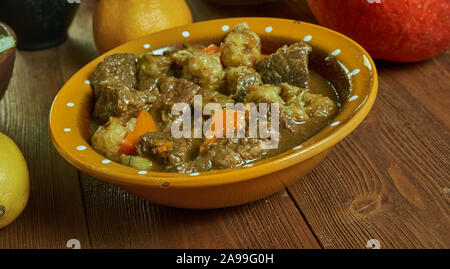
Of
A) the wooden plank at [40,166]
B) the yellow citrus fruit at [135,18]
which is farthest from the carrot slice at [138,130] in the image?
the yellow citrus fruit at [135,18]

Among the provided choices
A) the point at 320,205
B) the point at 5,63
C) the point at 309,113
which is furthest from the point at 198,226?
the point at 5,63

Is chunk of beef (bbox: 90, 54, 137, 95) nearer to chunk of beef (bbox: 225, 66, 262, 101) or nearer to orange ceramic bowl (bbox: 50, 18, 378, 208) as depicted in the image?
orange ceramic bowl (bbox: 50, 18, 378, 208)

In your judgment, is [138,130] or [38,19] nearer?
[138,130]

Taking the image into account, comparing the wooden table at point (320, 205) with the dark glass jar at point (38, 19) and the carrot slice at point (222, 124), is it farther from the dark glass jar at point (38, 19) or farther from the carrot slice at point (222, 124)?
the dark glass jar at point (38, 19)

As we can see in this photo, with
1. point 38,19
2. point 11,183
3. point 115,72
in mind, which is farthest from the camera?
point 38,19

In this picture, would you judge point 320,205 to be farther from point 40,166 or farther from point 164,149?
point 40,166

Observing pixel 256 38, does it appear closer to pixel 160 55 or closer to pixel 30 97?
pixel 160 55
